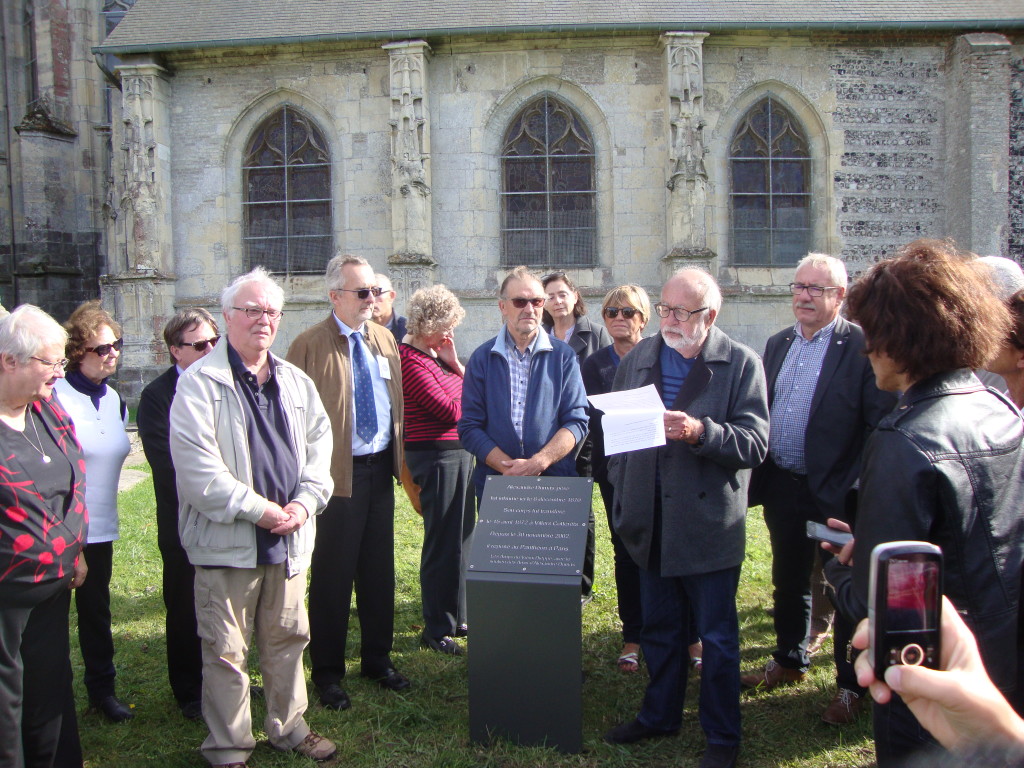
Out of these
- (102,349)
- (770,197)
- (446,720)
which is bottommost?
(446,720)

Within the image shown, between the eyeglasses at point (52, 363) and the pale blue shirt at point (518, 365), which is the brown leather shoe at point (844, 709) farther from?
the eyeglasses at point (52, 363)

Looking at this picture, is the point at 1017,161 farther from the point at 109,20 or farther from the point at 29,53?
the point at 29,53

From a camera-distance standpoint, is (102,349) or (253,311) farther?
(102,349)

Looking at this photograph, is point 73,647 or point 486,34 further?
point 486,34

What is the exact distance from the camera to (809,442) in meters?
3.90

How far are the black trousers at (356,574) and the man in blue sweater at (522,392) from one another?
1.87 ft

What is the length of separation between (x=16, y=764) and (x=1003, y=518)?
326cm

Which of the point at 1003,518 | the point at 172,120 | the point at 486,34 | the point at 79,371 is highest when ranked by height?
the point at 486,34

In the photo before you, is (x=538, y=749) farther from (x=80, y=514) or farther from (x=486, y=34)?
(x=486, y=34)

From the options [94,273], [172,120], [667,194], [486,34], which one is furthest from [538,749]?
[94,273]

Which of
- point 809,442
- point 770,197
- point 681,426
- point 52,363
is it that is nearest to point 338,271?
point 52,363

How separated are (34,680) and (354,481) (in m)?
1.68

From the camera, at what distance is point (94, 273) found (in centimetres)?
1752

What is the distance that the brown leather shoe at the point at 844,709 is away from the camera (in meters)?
3.70
